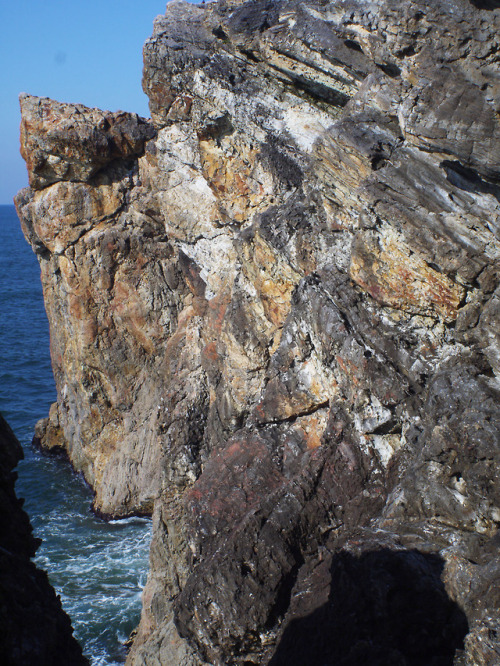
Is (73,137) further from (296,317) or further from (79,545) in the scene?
(79,545)

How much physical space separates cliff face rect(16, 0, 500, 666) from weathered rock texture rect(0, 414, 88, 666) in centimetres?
554

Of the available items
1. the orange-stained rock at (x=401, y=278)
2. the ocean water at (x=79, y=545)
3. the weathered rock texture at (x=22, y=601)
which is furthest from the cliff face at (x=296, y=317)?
the weathered rock texture at (x=22, y=601)

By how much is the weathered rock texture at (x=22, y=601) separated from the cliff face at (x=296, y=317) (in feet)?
18.2

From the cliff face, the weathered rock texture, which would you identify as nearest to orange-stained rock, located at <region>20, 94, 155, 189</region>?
the cliff face

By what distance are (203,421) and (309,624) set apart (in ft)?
29.3

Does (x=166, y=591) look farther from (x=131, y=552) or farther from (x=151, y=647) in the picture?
(x=131, y=552)

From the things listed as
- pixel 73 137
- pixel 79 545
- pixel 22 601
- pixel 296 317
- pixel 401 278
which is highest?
pixel 73 137

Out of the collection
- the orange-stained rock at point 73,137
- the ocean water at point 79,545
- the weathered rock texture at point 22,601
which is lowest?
the ocean water at point 79,545

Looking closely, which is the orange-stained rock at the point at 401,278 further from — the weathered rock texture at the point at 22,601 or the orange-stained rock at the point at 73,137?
the orange-stained rock at the point at 73,137

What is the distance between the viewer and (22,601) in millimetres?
6859

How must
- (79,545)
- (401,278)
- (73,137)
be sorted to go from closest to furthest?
(401,278) < (73,137) < (79,545)

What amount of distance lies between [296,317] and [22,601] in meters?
10.8

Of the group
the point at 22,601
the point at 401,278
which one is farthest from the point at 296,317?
the point at 22,601

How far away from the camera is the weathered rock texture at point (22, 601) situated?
20.8 feet
